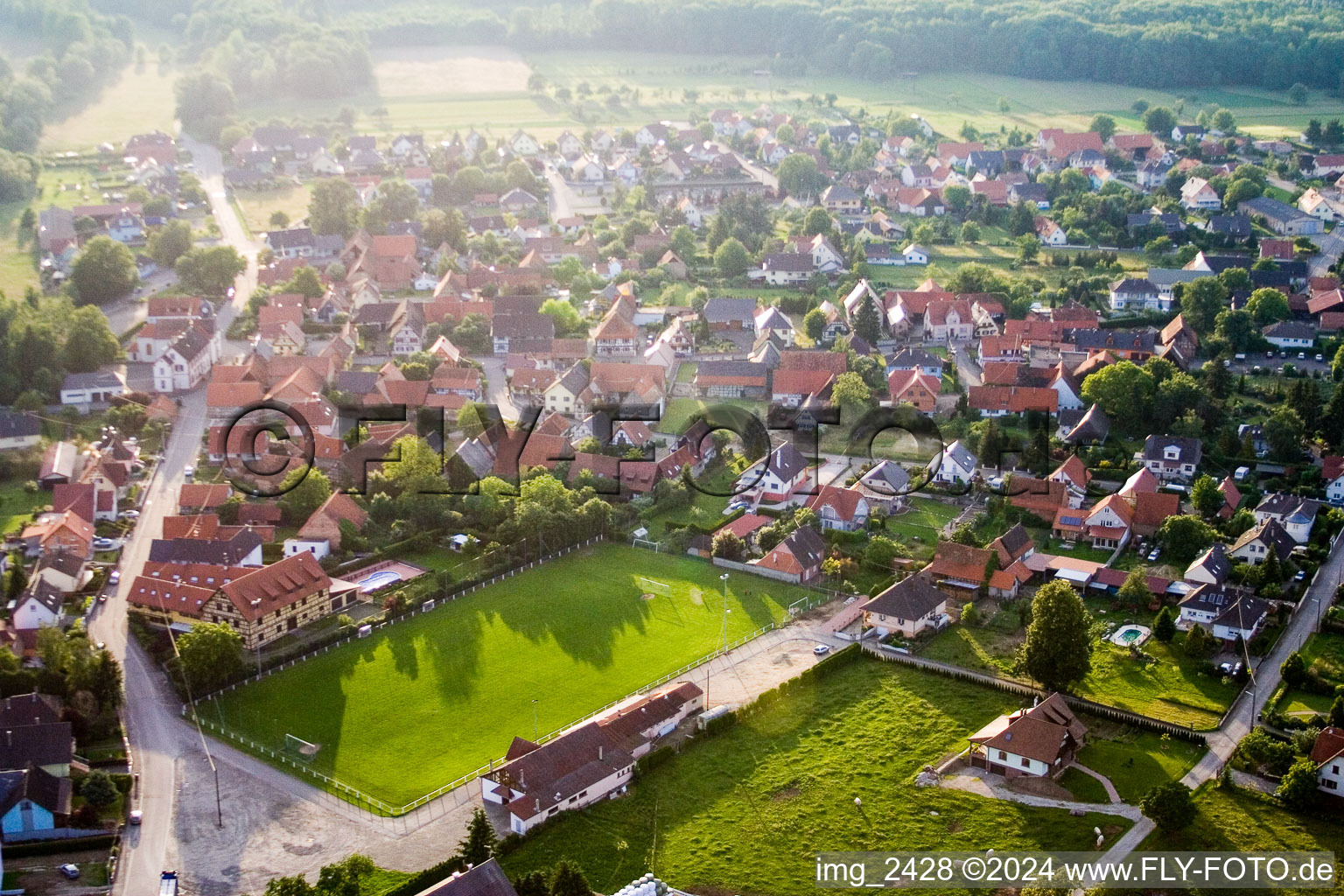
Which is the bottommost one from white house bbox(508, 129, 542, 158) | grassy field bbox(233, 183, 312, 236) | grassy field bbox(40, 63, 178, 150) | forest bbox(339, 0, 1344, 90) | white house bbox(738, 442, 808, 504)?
white house bbox(738, 442, 808, 504)

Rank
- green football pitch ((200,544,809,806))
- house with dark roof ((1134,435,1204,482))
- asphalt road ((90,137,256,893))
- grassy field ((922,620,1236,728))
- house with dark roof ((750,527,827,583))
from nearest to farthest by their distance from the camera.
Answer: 1. asphalt road ((90,137,256,893))
2. green football pitch ((200,544,809,806))
3. grassy field ((922,620,1236,728))
4. house with dark roof ((750,527,827,583))
5. house with dark roof ((1134,435,1204,482))

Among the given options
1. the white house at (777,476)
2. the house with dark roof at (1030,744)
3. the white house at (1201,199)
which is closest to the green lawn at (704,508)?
the white house at (777,476)

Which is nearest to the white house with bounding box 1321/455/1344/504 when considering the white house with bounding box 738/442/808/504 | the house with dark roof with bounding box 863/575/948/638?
the house with dark roof with bounding box 863/575/948/638

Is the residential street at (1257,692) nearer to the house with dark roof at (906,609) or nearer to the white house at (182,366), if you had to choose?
the house with dark roof at (906,609)

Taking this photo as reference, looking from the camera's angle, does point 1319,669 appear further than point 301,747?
Yes

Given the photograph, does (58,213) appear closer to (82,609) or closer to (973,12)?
(82,609)

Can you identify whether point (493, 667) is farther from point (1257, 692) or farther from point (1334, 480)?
point (1334, 480)

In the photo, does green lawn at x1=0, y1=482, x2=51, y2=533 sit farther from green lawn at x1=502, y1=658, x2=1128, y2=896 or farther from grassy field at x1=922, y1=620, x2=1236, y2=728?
grassy field at x1=922, y1=620, x2=1236, y2=728

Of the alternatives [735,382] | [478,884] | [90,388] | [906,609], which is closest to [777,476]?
[906,609]
